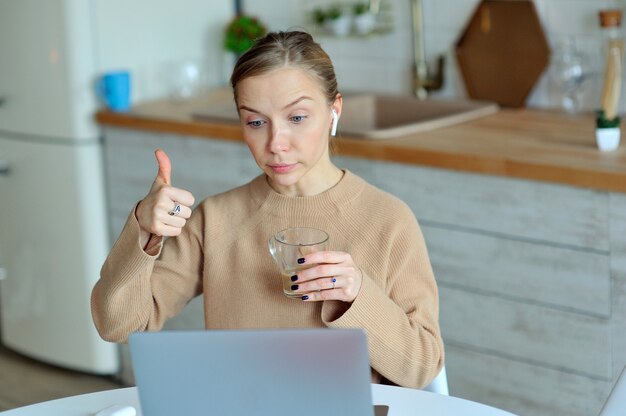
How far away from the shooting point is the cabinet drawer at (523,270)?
254 cm

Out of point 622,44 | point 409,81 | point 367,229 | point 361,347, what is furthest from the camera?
point 409,81

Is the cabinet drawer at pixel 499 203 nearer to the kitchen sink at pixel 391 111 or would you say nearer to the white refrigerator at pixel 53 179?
the kitchen sink at pixel 391 111

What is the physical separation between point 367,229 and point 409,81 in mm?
1744

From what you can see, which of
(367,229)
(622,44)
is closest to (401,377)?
(367,229)

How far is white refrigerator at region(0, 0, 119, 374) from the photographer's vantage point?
3.45m

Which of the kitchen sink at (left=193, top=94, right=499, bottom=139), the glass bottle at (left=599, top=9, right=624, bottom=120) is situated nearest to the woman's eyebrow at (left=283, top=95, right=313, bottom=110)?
the glass bottle at (left=599, top=9, right=624, bottom=120)

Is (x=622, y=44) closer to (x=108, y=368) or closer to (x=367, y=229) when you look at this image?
(x=367, y=229)

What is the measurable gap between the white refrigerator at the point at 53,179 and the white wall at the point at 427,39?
760mm

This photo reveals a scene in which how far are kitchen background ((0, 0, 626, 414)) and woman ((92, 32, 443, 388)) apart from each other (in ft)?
4.81

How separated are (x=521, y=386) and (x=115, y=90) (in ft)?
5.24

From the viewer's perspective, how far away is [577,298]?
258 centimetres

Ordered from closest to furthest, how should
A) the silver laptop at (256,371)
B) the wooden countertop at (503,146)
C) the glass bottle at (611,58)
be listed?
the silver laptop at (256,371), the wooden countertop at (503,146), the glass bottle at (611,58)

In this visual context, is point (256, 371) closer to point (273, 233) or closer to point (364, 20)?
point (273, 233)

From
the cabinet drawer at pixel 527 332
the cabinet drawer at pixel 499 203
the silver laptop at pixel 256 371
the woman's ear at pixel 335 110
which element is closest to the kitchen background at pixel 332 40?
the cabinet drawer at pixel 499 203
